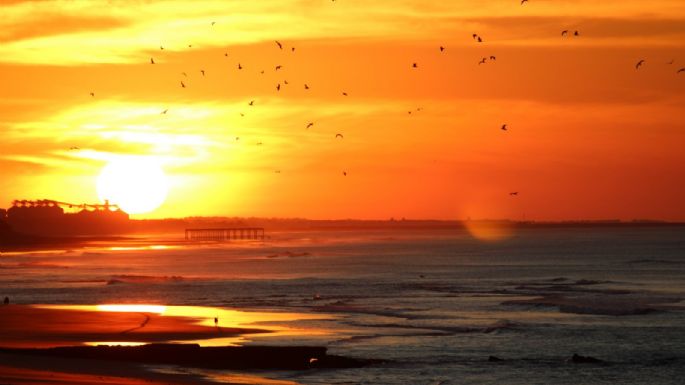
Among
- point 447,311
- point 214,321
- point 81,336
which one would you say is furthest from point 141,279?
point 81,336

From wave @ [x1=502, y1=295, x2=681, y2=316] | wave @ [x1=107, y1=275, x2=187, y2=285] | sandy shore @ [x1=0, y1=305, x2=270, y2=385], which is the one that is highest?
wave @ [x1=107, y1=275, x2=187, y2=285]

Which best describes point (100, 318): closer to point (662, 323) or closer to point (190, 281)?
point (662, 323)

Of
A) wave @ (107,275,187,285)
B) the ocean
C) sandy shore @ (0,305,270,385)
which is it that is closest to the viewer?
sandy shore @ (0,305,270,385)

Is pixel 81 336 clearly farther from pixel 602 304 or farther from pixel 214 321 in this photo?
pixel 602 304

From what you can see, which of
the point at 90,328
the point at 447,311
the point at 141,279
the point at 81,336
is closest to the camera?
the point at 81,336

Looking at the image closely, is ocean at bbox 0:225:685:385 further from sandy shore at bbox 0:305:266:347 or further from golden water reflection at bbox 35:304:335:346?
sandy shore at bbox 0:305:266:347

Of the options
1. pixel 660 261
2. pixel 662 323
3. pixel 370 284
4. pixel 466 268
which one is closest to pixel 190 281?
pixel 370 284

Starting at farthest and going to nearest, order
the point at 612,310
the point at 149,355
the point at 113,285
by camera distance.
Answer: the point at 113,285 < the point at 612,310 < the point at 149,355

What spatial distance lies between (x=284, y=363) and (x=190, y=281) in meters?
59.7

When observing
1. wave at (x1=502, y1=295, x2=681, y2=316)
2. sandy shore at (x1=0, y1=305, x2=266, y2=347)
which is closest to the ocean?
wave at (x1=502, y1=295, x2=681, y2=316)

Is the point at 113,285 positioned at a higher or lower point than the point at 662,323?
higher

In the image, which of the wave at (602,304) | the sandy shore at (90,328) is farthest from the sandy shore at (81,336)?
the wave at (602,304)

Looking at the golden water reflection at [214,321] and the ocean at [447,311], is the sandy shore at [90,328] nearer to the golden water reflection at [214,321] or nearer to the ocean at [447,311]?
the golden water reflection at [214,321]

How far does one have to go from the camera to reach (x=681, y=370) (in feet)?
131
